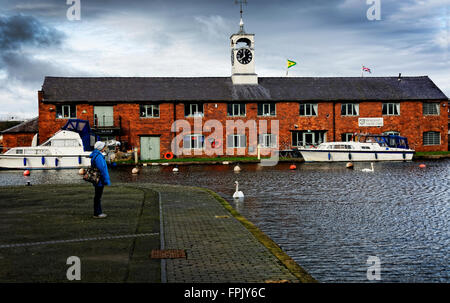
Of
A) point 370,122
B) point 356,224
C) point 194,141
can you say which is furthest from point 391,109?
point 356,224

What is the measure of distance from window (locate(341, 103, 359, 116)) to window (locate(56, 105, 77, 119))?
81.1 ft

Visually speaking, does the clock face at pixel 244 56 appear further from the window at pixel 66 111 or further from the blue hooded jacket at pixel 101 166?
the blue hooded jacket at pixel 101 166

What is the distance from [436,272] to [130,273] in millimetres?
4249

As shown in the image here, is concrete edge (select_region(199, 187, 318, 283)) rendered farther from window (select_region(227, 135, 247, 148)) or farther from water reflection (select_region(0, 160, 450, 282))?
window (select_region(227, 135, 247, 148))

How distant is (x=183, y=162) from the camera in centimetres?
3778

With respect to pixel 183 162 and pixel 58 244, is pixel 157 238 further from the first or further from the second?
pixel 183 162

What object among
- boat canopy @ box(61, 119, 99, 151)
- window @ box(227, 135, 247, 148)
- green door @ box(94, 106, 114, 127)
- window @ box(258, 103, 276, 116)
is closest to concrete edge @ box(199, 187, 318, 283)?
boat canopy @ box(61, 119, 99, 151)

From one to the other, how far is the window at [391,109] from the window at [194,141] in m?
17.6

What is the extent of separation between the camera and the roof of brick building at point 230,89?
4469 centimetres

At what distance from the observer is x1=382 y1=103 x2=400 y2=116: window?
4691cm

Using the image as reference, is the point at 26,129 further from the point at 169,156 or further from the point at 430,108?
the point at 430,108

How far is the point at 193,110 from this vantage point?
45.2 m
